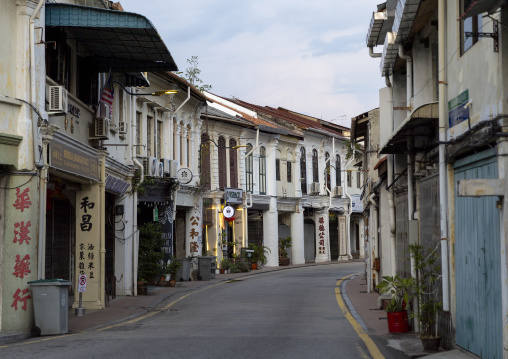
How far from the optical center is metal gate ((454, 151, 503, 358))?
29.3 feet

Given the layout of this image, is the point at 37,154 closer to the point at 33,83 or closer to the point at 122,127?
the point at 33,83

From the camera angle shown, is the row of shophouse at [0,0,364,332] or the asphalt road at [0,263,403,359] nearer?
the asphalt road at [0,263,403,359]

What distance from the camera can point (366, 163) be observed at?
103ft

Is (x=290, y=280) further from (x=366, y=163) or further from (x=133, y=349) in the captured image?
(x=133, y=349)

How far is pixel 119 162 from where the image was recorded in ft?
76.9

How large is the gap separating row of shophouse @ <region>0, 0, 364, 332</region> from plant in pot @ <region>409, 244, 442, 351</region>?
7011mm

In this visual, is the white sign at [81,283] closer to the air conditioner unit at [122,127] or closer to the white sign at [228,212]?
the air conditioner unit at [122,127]

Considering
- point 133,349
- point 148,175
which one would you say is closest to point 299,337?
point 133,349

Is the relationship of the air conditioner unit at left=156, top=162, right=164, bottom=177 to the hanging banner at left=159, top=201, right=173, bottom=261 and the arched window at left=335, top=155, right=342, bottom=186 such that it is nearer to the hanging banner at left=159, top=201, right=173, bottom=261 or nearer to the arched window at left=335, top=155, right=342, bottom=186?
the hanging banner at left=159, top=201, right=173, bottom=261

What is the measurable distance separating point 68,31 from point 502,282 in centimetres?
1262

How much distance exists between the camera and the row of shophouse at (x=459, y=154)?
8539mm

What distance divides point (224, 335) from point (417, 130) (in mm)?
4743

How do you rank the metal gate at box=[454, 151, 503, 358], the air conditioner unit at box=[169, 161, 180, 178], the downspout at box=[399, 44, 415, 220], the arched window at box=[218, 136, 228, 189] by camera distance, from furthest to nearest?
the arched window at box=[218, 136, 228, 189]
the air conditioner unit at box=[169, 161, 180, 178]
the downspout at box=[399, 44, 415, 220]
the metal gate at box=[454, 151, 503, 358]

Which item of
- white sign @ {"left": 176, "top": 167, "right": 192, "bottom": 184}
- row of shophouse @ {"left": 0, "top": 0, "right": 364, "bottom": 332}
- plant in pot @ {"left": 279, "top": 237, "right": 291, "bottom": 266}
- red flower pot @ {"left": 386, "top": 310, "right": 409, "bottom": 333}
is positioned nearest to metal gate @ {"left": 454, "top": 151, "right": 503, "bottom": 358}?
red flower pot @ {"left": 386, "top": 310, "right": 409, "bottom": 333}
